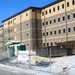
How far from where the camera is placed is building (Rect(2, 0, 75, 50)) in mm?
65438

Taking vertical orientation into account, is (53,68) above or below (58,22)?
below

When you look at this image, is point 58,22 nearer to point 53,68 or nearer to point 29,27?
point 29,27

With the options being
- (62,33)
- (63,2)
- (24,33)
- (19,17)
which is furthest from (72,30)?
(19,17)

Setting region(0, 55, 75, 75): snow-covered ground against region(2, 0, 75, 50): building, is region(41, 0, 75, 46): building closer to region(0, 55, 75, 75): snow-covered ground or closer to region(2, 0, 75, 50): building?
region(2, 0, 75, 50): building

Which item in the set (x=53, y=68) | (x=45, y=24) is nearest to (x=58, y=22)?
(x=45, y=24)

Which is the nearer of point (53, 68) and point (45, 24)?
point (53, 68)

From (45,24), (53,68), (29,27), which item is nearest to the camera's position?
(53,68)

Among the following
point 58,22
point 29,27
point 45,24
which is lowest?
point 29,27

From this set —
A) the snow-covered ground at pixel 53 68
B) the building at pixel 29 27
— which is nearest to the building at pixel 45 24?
the building at pixel 29 27

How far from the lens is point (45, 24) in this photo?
7819cm

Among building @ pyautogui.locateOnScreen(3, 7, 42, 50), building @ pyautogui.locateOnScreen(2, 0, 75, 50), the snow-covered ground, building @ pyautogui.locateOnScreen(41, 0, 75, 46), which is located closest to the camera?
the snow-covered ground

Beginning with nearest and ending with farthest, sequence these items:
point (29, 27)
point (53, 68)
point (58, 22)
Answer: point (53, 68) < point (58, 22) < point (29, 27)

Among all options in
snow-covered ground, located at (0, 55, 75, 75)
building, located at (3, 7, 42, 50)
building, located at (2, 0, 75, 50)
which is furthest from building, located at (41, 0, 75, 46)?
snow-covered ground, located at (0, 55, 75, 75)

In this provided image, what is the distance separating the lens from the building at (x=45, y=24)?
215ft
